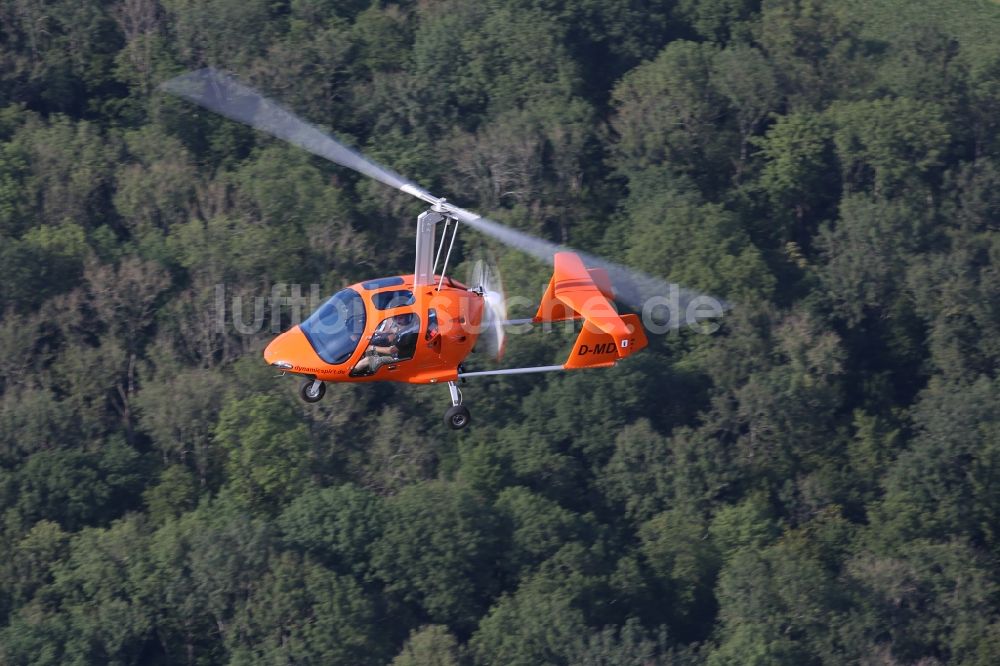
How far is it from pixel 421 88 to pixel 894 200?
22.1m

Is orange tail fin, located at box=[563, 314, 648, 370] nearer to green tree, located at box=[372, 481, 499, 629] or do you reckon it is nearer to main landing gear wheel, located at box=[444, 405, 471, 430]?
main landing gear wheel, located at box=[444, 405, 471, 430]

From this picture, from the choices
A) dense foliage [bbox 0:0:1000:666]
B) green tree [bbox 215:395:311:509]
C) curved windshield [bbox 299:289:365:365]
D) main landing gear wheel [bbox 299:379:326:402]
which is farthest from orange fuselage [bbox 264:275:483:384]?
green tree [bbox 215:395:311:509]

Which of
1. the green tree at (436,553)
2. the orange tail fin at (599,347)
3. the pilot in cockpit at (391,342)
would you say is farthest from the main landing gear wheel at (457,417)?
the green tree at (436,553)

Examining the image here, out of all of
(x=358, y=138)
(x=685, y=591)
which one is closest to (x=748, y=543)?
(x=685, y=591)

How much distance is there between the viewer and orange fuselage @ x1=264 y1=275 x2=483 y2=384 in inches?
1337

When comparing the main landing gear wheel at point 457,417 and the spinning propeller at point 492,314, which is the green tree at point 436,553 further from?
the spinning propeller at point 492,314

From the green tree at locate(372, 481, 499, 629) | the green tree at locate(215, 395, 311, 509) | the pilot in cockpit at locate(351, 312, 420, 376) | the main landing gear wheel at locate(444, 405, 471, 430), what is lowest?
the green tree at locate(372, 481, 499, 629)

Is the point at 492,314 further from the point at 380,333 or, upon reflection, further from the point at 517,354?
the point at 517,354

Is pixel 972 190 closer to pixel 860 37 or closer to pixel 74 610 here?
pixel 860 37

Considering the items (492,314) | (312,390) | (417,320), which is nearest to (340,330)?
(417,320)

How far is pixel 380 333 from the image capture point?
3394cm

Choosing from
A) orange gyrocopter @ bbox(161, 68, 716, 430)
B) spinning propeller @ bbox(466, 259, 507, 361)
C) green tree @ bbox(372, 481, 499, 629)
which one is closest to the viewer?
orange gyrocopter @ bbox(161, 68, 716, 430)

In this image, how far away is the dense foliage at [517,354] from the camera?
6175 centimetres

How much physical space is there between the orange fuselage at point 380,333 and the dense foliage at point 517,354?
25.6 meters
